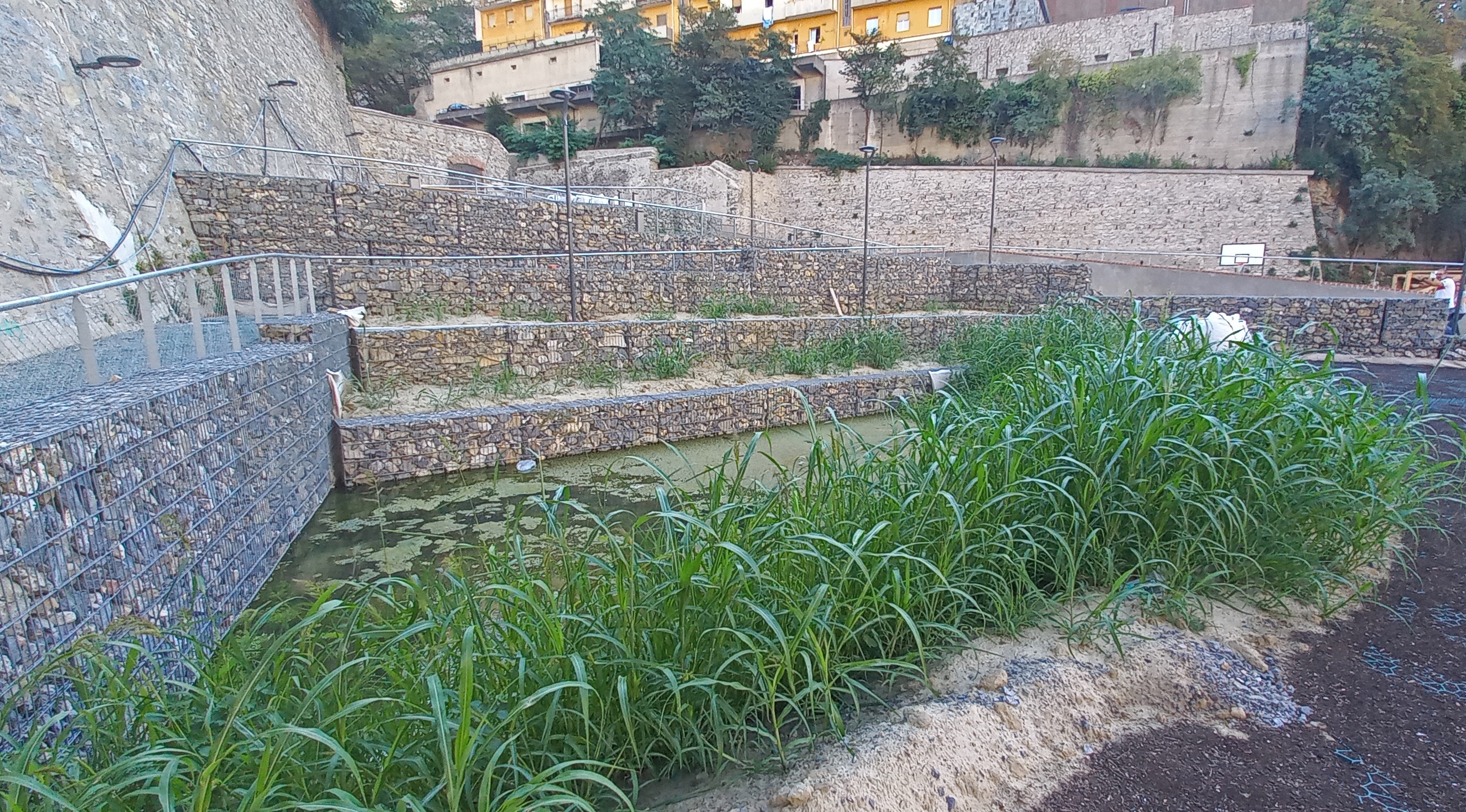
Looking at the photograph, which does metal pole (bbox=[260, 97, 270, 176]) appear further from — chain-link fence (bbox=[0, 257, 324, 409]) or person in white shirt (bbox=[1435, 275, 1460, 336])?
Answer: person in white shirt (bbox=[1435, 275, 1460, 336])

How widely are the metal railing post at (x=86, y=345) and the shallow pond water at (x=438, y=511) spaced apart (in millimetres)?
1379

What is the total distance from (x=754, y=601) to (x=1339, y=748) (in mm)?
1340

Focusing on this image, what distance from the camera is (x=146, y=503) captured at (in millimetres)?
3004

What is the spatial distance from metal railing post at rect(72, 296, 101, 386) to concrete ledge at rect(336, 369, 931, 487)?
1.91m

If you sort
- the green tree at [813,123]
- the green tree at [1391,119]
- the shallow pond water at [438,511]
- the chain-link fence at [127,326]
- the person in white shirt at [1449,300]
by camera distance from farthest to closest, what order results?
the green tree at [813,123], the green tree at [1391,119], the person in white shirt at [1449,300], the shallow pond water at [438,511], the chain-link fence at [127,326]

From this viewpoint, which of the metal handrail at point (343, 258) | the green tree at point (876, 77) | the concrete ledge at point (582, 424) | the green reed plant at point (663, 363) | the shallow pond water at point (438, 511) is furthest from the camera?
the green tree at point (876, 77)

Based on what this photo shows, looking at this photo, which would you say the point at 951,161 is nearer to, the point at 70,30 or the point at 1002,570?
the point at 70,30

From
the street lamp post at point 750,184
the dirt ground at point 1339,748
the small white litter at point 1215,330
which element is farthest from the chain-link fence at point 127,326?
the street lamp post at point 750,184

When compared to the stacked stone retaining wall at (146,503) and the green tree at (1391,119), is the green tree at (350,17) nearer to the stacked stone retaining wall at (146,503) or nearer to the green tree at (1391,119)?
the stacked stone retaining wall at (146,503)

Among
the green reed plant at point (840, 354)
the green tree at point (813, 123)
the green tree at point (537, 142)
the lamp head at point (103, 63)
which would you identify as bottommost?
the green reed plant at point (840, 354)

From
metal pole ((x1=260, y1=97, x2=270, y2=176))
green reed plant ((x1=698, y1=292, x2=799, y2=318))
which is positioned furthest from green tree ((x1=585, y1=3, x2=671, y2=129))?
green reed plant ((x1=698, y1=292, x2=799, y2=318))

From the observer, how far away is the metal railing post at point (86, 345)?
315cm

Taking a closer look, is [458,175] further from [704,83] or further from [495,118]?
[495,118]

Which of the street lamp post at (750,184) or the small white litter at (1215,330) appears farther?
the street lamp post at (750,184)
